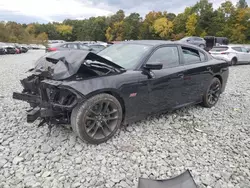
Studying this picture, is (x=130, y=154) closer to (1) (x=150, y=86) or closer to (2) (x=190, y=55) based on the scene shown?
(1) (x=150, y=86)

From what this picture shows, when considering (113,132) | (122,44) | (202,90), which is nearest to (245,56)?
(202,90)

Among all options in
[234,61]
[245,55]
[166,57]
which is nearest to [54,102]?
[166,57]

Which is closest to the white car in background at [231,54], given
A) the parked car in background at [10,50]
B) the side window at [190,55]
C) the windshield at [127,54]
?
the side window at [190,55]

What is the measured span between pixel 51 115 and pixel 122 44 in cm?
207

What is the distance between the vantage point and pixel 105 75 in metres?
2.85

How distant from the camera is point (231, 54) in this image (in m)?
12.2

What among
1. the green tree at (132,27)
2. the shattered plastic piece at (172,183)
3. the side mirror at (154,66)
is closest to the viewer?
the shattered plastic piece at (172,183)

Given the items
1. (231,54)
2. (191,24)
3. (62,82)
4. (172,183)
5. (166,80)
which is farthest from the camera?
(191,24)

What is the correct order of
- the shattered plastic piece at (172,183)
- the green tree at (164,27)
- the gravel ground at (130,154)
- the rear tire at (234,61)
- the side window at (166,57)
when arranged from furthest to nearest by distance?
the green tree at (164,27) < the rear tire at (234,61) < the side window at (166,57) < the gravel ground at (130,154) < the shattered plastic piece at (172,183)

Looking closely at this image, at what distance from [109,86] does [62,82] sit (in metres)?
0.62

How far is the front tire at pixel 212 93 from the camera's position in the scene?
4.42m

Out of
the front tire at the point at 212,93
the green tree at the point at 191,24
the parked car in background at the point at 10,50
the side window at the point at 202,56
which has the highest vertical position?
the green tree at the point at 191,24

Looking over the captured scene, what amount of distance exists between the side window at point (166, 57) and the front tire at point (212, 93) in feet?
3.95

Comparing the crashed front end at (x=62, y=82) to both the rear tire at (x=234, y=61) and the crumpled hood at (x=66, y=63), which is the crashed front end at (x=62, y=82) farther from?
the rear tire at (x=234, y=61)
